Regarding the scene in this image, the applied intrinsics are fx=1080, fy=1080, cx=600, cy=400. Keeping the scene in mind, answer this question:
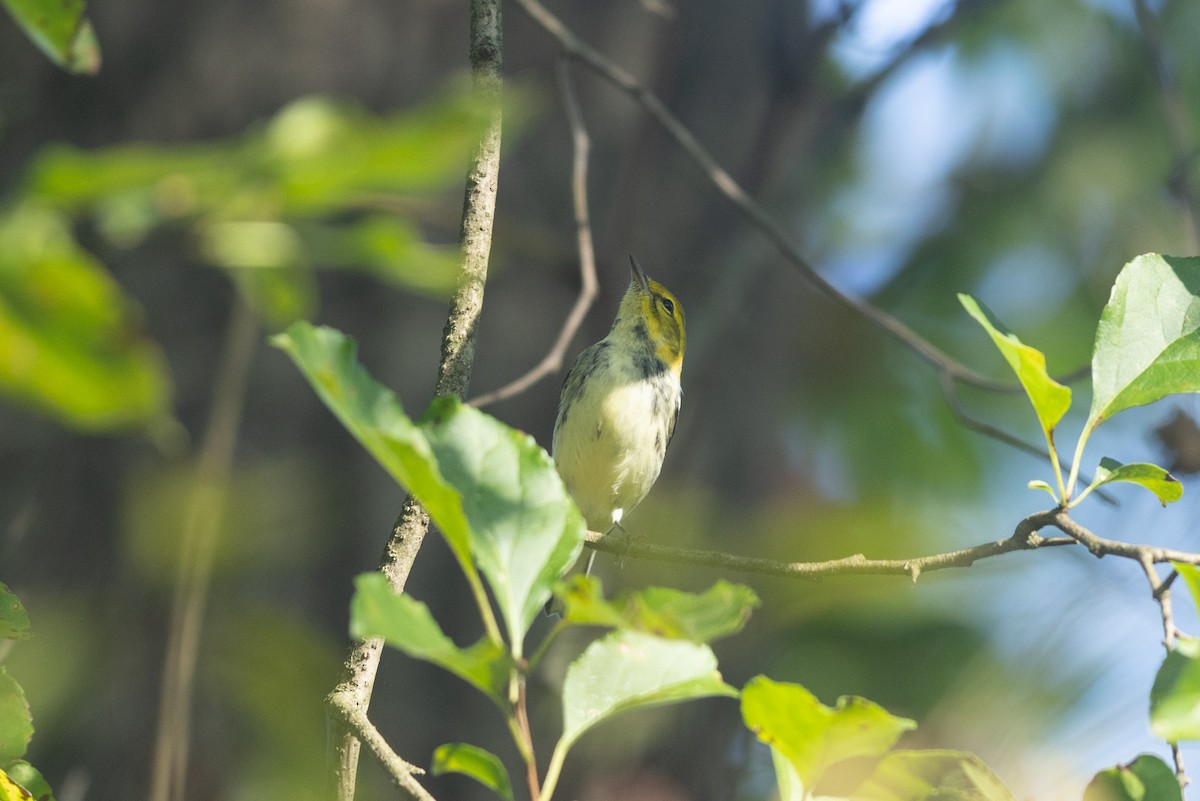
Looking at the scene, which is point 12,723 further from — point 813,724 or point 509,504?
point 813,724

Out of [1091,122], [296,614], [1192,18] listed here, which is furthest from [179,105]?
[1192,18]

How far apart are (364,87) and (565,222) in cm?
92

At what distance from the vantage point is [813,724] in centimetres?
93

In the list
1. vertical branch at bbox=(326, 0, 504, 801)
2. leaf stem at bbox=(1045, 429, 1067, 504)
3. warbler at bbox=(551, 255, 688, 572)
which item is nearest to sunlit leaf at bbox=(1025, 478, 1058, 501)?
leaf stem at bbox=(1045, 429, 1067, 504)

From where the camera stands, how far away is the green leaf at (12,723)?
107 centimetres

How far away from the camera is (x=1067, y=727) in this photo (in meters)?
3.02

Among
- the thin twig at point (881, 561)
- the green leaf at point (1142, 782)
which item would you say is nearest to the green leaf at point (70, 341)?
the green leaf at point (1142, 782)

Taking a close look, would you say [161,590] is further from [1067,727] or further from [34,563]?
[1067,727]

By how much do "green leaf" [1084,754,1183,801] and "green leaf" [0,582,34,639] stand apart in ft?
3.55

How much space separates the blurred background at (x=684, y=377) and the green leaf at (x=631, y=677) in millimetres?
385

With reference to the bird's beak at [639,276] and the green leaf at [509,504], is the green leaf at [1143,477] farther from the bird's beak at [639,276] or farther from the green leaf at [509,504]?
the bird's beak at [639,276]

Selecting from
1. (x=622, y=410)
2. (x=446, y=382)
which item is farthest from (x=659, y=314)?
(x=446, y=382)

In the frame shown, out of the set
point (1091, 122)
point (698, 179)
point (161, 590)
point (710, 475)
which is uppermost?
point (1091, 122)

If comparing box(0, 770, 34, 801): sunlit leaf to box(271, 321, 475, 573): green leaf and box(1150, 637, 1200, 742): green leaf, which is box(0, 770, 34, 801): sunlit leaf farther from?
box(1150, 637, 1200, 742): green leaf
